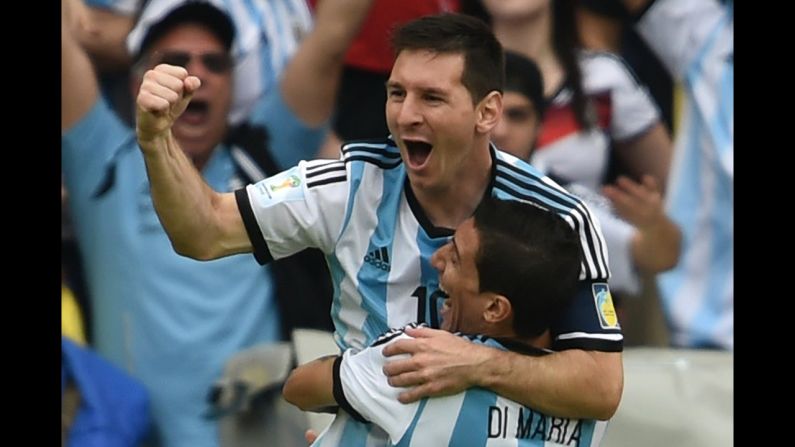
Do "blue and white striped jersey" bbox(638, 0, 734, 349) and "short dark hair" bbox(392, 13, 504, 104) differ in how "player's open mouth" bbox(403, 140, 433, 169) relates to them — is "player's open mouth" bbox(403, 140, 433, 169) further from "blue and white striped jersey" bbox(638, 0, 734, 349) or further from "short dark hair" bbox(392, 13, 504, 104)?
"blue and white striped jersey" bbox(638, 0, 734, 349)

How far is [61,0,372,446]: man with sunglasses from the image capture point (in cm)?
604

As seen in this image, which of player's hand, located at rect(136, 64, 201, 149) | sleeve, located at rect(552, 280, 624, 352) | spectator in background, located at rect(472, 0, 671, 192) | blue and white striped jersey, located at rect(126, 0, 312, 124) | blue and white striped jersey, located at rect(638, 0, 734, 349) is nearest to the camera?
player's hand, located at rect(136, 64, 201, 149)

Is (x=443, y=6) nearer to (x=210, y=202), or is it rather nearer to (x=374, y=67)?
(x=374, y=67)

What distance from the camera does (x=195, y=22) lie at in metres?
6.08

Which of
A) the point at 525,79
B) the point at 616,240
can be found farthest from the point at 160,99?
the point at 616,240

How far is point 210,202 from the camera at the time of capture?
385 centimetres

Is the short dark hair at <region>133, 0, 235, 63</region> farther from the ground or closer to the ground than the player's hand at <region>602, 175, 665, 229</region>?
farther from the ground

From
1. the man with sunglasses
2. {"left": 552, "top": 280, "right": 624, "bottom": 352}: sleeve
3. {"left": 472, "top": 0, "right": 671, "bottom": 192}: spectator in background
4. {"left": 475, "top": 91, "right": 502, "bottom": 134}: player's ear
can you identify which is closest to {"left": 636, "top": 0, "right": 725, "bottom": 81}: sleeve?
{"left": 472, "top": 0, "right": 671, "bottom": 192}: spectator in background

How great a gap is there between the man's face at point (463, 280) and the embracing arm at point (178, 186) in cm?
54

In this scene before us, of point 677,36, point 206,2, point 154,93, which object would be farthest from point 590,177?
point 154,93

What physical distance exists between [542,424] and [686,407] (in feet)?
9.85

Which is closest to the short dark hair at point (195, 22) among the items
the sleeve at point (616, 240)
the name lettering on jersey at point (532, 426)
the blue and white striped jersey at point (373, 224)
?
the sleeve at point (616, 240)

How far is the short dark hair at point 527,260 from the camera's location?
12.0 ft

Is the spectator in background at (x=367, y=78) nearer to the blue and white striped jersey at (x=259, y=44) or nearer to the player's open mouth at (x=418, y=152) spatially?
the blue and white striped jersey at (x=259, y=44)
